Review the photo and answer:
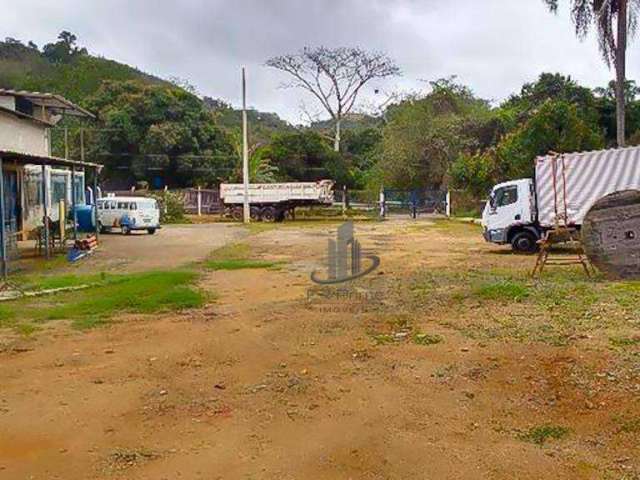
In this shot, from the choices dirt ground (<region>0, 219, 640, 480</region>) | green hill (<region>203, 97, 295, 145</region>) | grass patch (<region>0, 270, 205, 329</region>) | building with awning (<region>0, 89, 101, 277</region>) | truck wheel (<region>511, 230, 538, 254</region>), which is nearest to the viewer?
dirt ground (<region>0, 219, 640, 480</region>)

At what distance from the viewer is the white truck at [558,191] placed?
61.2 feet

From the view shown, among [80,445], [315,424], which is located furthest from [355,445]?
[80,445]

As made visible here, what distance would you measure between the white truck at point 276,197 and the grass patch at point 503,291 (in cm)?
2852

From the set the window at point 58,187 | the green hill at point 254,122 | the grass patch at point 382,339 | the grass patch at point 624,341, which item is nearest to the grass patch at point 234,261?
the grass patch at point 382,339

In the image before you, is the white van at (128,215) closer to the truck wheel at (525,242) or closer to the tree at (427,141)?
the truck wheel at (525,242)

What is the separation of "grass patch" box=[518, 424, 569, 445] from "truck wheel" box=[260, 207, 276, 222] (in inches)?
1455

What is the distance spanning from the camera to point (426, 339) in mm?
9117

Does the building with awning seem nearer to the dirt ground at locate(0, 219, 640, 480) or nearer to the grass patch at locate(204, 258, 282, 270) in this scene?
the grass patch at locate(204, 258, 282, 270)

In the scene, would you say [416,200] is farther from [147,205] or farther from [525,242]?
[525,242]

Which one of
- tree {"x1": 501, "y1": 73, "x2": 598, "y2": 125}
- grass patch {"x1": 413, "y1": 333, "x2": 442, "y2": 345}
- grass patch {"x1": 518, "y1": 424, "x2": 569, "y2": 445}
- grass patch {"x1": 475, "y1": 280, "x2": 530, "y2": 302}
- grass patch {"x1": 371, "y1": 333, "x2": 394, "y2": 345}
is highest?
tree {"x1": 501, "y1": 73, "x2": 598, "y2": 125}

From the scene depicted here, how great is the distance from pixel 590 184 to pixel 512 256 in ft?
9.25

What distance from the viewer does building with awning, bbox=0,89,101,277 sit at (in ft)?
75.6

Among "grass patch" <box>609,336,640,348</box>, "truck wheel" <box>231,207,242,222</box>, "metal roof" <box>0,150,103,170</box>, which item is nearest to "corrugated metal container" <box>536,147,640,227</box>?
"grass patch" <box>609,336,640,348</box>

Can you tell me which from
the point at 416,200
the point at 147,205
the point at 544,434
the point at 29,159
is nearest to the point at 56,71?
the point at 416,200
